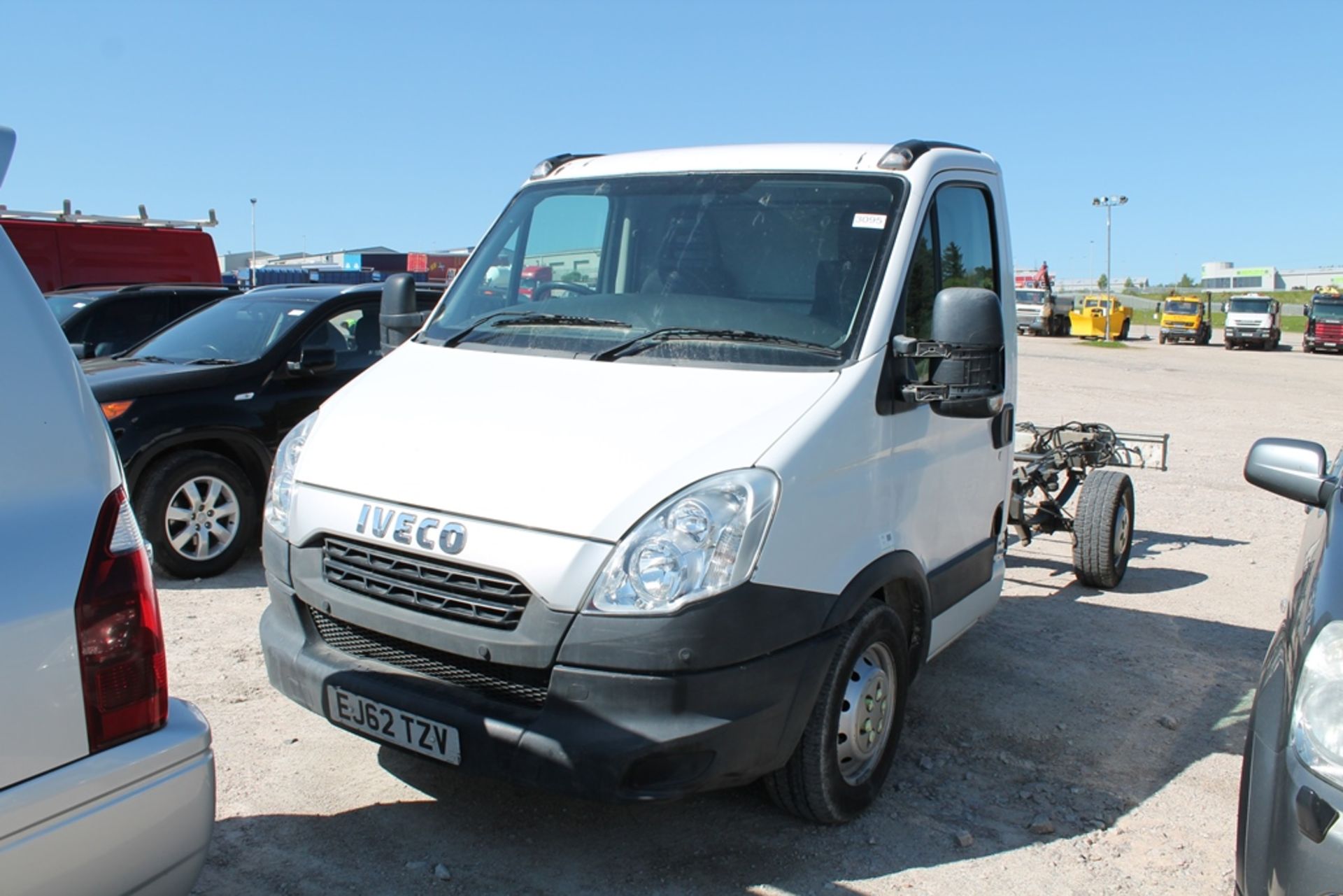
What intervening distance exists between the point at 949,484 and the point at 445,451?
2007mm

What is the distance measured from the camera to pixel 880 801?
4.01 m

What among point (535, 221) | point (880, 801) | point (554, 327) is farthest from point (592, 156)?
point (880, 801)

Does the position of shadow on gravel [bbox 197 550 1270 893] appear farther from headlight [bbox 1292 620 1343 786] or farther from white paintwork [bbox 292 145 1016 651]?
headlight [bbox 1292 620 1343 786]

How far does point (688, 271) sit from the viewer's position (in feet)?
13.6

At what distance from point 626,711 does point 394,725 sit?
74 cm

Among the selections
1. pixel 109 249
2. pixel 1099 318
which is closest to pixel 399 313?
pixel 109 249

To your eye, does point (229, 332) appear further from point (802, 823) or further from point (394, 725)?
point (802, 823)

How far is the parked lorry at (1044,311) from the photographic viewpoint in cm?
4988

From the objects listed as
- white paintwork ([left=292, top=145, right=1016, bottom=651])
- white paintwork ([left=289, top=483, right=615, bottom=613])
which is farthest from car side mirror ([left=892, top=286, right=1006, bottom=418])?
white paintwork ([left=289, top=483, right=615, bottom=613])

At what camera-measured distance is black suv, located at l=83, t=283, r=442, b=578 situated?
666 centimetres

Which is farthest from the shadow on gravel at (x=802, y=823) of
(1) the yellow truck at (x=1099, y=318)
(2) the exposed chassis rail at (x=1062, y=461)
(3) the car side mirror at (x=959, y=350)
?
(1) the yellow truck at (x=1099, y=318)

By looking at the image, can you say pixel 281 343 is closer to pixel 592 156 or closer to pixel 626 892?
pixel 592 156

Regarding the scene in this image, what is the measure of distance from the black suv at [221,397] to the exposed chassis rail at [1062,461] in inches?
177

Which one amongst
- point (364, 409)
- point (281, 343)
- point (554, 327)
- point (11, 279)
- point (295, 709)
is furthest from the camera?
point (281, 343)
